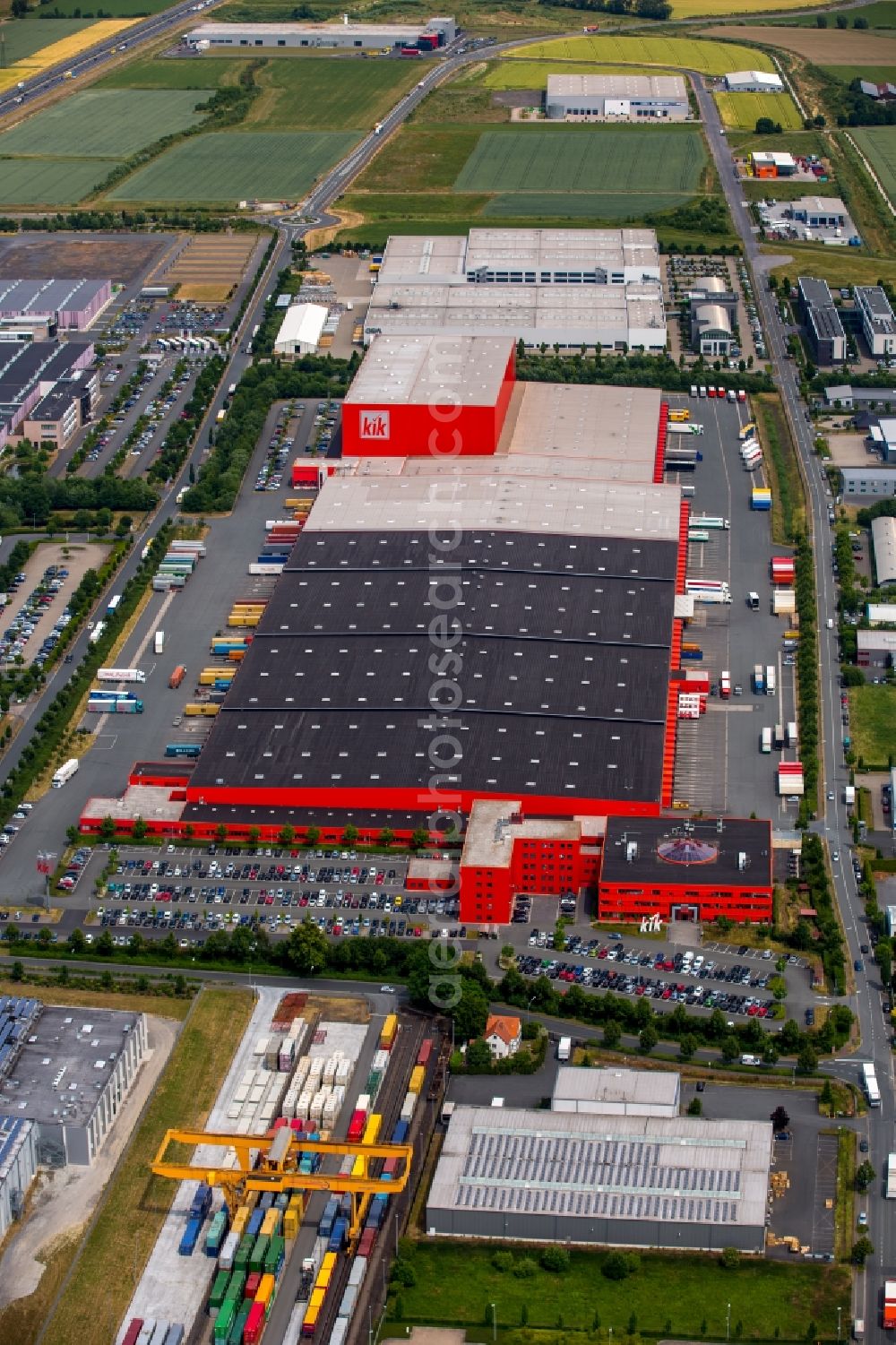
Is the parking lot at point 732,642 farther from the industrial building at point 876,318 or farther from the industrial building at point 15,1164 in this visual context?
the industrial building at point 15,1164

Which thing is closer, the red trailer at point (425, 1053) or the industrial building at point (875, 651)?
the red trailer at point (425, 1053)

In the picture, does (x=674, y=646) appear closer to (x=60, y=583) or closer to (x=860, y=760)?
(x=860, y=760)

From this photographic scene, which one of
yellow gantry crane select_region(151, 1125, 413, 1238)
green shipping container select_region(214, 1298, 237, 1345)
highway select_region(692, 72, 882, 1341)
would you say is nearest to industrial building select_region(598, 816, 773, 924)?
highway select_region(692, 72, 882, 1341)

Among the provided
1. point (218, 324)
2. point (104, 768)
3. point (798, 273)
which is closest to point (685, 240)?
point (798, 273)

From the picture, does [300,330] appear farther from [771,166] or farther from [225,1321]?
[225,1321]

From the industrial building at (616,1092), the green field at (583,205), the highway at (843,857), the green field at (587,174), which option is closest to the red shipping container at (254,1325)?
the industrial building at (616,1092)

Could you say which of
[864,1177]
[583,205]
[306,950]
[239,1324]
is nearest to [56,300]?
[583,205]
